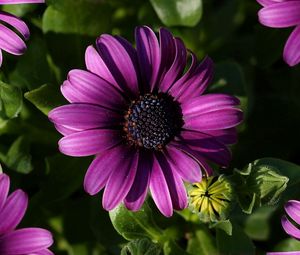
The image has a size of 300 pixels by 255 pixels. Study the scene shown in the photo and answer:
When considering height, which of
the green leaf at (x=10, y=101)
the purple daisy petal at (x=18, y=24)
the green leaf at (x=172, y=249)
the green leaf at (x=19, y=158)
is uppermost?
the purple daisy petal at (x=18, y=24)

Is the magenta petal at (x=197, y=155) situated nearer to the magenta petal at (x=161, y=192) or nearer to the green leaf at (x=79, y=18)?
the magenta petal at (x=161, y=192)

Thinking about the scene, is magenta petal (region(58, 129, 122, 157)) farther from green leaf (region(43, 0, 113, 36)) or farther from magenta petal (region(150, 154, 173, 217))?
green leaf (region(43, 0, 113, 36))

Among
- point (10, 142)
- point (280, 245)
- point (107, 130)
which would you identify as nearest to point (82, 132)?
point (107, 130)

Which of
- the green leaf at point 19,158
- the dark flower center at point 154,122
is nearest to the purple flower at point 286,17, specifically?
the dark flower center at point 154,122

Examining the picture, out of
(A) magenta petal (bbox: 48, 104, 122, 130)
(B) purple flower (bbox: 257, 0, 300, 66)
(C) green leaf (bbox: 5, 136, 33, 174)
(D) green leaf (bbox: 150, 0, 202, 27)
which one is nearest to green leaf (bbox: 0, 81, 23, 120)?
(C) green leaf (bbox: 5, 136, 33, 174)

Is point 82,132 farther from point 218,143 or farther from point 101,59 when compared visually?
point 218,143
